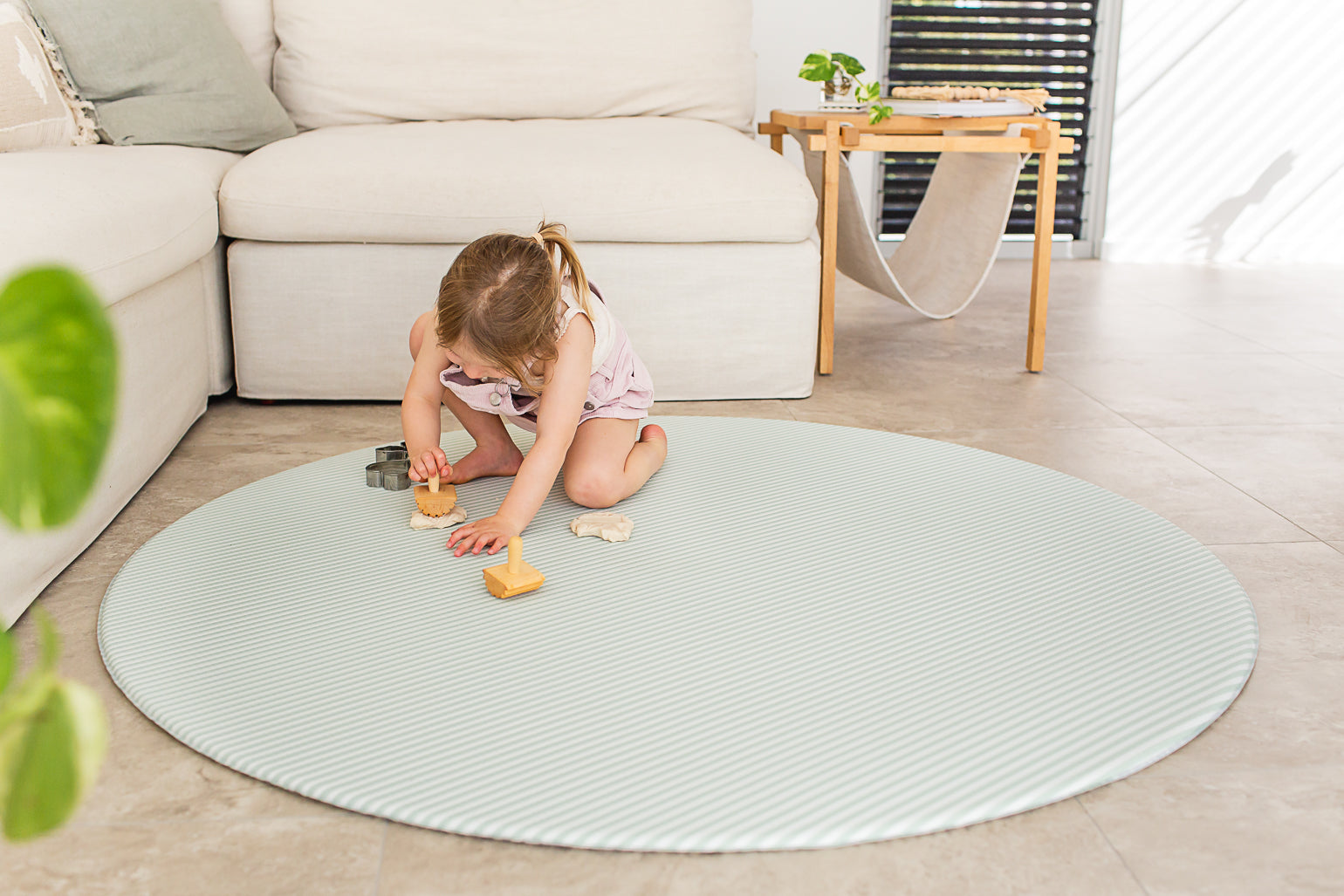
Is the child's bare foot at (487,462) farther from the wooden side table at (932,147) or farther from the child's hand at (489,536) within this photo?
the wooden side table at (932,147)

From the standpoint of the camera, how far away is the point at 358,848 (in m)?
0.82

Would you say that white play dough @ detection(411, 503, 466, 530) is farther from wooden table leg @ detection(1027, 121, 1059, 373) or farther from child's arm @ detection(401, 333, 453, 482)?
wooden table leg @ detection(1027, 121, 1059, 373)

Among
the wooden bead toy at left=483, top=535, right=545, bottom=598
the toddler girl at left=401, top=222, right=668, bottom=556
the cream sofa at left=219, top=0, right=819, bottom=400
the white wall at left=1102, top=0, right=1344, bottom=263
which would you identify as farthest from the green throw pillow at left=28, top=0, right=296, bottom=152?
the white wall at left=1102, top=0, right=1344, bottom=263

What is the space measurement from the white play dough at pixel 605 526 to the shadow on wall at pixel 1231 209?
315 cm

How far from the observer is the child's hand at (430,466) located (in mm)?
1425

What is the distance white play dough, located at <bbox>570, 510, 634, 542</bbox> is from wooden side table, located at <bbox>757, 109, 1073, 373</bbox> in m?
0.90

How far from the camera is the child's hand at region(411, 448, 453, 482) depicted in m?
1.42

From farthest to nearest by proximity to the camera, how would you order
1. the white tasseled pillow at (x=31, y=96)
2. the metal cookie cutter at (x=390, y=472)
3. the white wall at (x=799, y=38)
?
the white wall at (x=799, y=38), the white tasseled pillow at (x=31, y=96), the metal cookie cutter at (x=390, y=472)

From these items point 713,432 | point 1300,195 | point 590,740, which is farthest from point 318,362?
point 1300,195

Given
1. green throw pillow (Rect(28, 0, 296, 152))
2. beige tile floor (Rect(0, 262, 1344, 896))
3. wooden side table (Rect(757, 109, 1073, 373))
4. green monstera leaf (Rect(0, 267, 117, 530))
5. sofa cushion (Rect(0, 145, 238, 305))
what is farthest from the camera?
wooden side table (Rect(757, 109, 1073, 373))

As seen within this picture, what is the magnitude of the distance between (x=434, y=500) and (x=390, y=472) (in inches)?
6.0

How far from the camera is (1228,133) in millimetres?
3754

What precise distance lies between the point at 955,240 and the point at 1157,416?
73 cm

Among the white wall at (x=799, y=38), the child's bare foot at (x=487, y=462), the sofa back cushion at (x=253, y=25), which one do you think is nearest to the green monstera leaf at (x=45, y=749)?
the child's bare foot at (x=487, y=462)
